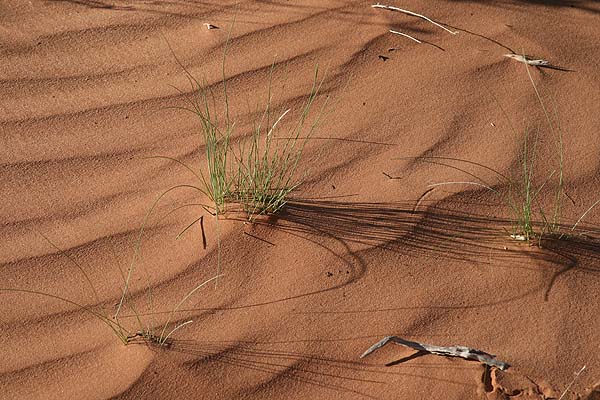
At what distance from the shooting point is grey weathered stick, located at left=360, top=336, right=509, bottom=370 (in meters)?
2.16

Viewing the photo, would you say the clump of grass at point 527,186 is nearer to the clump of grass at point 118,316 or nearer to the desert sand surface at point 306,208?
the desert sand surface at point 306,208

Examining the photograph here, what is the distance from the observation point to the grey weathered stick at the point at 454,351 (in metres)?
2.16

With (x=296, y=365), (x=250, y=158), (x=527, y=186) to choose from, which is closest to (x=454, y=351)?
(x=296, y=365)

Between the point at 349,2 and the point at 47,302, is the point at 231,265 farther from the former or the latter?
the point at 349,2

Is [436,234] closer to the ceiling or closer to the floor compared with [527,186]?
closer to the floor

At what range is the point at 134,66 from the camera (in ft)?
9.87

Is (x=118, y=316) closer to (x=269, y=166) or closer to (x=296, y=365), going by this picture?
(x=296, y=365)

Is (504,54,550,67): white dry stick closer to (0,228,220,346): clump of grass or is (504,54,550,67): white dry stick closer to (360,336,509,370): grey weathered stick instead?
(360,336,509,370): grey weathered stick

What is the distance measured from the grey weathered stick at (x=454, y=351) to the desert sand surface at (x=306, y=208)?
0.02 meters

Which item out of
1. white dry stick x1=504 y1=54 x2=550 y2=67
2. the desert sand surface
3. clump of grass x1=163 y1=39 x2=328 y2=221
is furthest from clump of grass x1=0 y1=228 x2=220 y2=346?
white dry stick x1=504 y1=54 x2=550 y2=67

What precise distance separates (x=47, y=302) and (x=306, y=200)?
0.78 meters

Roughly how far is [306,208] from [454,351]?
63 centimetres

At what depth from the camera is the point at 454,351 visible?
7.13 ft

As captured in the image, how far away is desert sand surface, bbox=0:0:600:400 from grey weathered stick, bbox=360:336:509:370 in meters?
0.02
